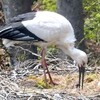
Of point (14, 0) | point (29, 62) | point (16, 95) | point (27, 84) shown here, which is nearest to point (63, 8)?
point (14, 0)

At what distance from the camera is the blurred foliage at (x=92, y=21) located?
36.6 feet

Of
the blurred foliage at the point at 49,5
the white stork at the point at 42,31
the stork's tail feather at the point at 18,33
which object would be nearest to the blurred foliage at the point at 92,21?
the blurred foliage at the point at 49,5

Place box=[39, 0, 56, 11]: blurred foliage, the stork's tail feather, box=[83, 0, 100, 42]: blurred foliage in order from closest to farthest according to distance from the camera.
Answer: the stork's tail feather, box=[83, 0, 100, 42]: blurred foliage, box=[39, 0, 56, 11]: blurred foliage

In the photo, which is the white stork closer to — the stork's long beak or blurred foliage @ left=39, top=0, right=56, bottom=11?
the stork's long beak

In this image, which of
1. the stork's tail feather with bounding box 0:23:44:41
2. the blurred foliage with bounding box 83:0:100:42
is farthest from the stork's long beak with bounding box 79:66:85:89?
→ the blurred foliage with bounding box 83:0:100:42

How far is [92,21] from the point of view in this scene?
1154 cm

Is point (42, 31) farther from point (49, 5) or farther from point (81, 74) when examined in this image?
point (49, 5)

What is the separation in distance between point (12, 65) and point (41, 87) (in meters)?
1.27

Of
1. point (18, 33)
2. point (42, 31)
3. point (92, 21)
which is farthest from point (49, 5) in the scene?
point (18, 33)

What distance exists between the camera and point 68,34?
777cm

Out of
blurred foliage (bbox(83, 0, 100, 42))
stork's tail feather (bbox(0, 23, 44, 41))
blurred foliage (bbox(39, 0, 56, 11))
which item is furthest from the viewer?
blurred foliage (bbox(39, 0, 56, 11))

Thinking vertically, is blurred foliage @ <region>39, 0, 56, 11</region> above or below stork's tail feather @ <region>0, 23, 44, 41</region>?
below

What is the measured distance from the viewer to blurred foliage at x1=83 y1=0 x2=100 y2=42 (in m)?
11.2

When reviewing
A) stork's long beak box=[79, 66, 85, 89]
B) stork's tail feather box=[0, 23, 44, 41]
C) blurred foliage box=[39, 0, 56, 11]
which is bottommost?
stork's long beak box=[79, 66, 85, 89]
